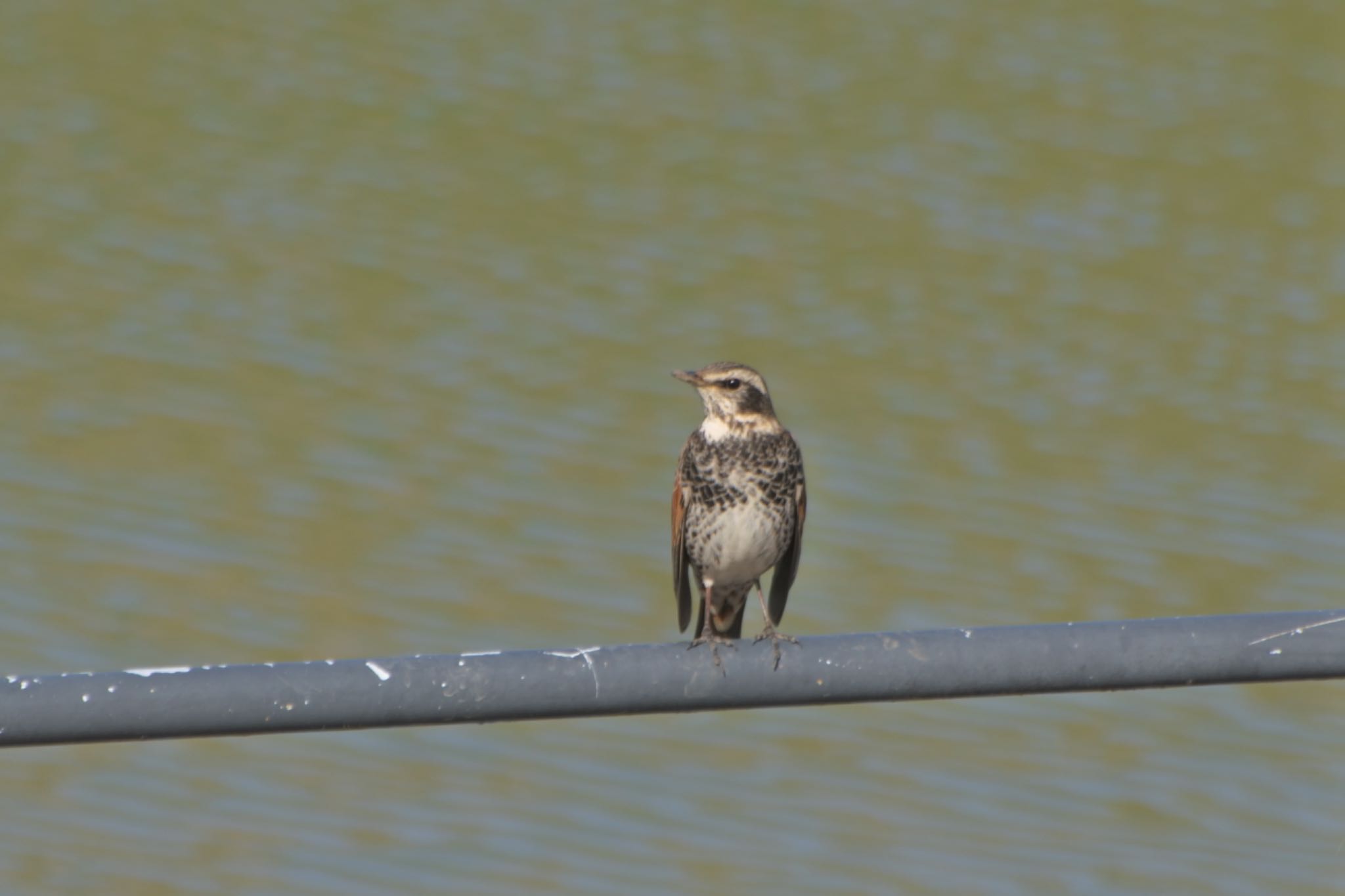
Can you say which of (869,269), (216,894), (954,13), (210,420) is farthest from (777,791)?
(954,13)

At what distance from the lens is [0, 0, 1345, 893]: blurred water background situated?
24.6ft

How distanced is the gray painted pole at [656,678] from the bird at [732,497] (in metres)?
2.35

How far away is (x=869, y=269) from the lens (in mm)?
13898

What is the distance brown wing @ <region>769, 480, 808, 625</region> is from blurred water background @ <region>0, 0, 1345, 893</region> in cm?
181

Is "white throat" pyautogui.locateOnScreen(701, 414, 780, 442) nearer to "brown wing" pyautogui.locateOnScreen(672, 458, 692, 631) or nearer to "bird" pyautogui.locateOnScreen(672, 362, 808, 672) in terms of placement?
"bird" pyautogui.locateOnScreen(672, 362, 808, 672)

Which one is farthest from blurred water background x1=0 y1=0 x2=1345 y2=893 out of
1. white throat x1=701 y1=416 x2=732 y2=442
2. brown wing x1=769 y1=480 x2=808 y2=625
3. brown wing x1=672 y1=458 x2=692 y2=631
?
white throat x1=701 y1=416 x2=732 y2=442

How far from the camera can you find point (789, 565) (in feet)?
18.5

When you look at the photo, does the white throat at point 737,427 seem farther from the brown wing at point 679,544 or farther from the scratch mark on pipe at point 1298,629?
the scratch mark on pipe at point 1298,629

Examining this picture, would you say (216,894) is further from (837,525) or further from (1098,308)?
(1098,308)

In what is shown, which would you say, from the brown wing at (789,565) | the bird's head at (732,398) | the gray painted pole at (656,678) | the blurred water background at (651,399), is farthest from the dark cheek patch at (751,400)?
the gray painted pole at (656,678)

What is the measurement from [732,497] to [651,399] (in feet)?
20.0

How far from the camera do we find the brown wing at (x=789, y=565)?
18.1 ft

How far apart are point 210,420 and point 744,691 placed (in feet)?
27.0

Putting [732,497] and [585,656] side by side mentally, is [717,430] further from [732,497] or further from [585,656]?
[585,656]
